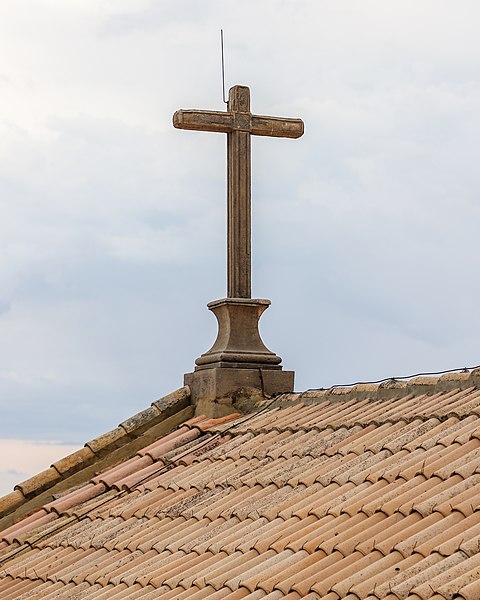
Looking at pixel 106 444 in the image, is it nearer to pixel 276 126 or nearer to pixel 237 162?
pixel 237 162

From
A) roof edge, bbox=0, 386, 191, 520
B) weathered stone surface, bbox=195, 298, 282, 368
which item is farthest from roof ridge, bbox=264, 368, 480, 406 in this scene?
roof edge, bbox=0, 386, 191, 520

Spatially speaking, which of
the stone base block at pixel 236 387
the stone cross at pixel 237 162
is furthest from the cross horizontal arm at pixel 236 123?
the stone base block at pixel 236 387

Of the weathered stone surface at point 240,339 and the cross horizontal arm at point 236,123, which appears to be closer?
the weathered stone surface at point 240,339

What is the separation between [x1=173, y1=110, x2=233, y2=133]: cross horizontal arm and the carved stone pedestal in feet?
4.73

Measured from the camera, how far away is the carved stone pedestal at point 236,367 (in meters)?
9.18

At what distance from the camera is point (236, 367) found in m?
9.26

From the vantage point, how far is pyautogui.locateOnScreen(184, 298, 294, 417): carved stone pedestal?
30.1 ft

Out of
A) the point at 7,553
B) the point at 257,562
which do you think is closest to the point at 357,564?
the point at 257,562

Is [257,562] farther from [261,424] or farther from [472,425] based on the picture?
[261,424]

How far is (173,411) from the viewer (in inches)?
377

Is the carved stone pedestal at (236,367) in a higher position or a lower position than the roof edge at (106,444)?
higher

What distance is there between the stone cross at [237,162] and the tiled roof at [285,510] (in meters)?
1.19

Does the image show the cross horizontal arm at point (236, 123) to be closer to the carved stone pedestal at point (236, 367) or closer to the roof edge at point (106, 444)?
the carved stone pedestal at point (236, 367)

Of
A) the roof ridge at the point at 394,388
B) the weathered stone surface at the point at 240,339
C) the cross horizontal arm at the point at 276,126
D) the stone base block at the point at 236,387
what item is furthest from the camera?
the cross horizontal arm at the point at 276,126
